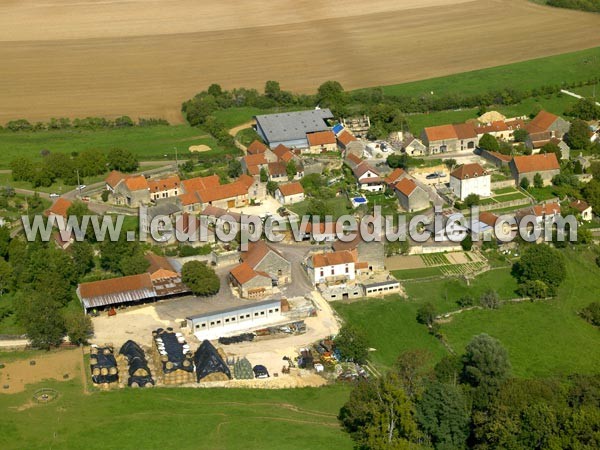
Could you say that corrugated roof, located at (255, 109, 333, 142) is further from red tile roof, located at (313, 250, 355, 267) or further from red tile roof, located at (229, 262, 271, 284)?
red tile roof, located at (229, 262, 271, 284)

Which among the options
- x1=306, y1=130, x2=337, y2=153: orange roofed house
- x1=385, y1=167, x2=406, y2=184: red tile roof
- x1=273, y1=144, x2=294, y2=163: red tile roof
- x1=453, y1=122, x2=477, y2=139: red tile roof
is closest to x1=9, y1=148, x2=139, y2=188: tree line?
x1=273, y1=144, x2=294, y2=163: red tile roof

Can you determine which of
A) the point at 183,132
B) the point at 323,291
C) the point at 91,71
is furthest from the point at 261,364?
the point at 91,71

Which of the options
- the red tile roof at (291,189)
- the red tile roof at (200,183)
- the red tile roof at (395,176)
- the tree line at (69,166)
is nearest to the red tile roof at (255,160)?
the red tile roof at (200,183)

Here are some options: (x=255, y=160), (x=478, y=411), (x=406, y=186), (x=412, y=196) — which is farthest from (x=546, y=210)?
(x=478, y=411)

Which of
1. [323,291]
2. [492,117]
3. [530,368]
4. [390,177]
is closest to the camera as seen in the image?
[530,368]

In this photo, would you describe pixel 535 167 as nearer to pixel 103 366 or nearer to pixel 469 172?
pixel 469 172

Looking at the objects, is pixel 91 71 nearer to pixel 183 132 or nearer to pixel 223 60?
pixel 223 60
